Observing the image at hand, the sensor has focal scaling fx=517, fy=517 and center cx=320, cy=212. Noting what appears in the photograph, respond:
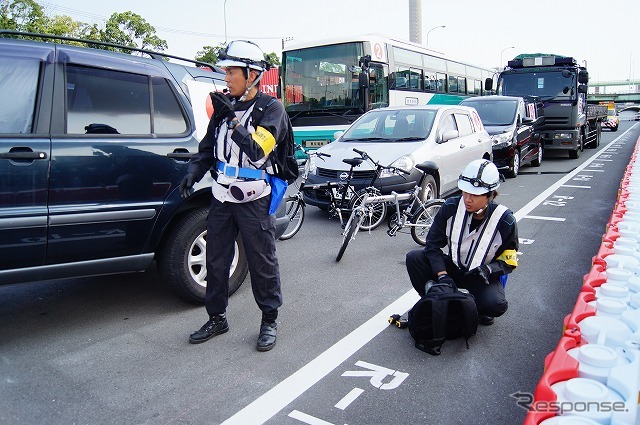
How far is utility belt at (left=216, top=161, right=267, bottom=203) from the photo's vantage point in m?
3.35

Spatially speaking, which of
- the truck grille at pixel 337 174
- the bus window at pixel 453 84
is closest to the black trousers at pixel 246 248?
the truck grille at pixel 337 174

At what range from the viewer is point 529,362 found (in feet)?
10.7

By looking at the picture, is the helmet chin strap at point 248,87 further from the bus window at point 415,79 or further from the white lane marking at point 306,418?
the bus window at point 415,79

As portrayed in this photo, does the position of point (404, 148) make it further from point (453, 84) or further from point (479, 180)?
point (453, 84)

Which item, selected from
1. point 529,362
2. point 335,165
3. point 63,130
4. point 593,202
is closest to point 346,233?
point 335,165

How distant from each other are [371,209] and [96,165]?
350 cm

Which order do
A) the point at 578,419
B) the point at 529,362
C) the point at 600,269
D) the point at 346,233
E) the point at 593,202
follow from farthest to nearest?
the point at 593,202 → the point at 346,233 → the point at 529,362 → the point at 600,269 → the point at 578,419

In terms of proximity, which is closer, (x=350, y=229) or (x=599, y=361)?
(x=599, y=361)

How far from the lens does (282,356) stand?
339 centimetres

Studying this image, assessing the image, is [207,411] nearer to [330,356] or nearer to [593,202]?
[330,356]

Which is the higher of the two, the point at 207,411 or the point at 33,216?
the point at 33,216

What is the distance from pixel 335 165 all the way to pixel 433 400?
4.75 meters

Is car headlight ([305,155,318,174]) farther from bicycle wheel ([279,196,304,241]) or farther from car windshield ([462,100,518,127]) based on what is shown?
car windshield ([462,100,518,127])

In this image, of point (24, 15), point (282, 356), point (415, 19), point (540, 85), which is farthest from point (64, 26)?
point (415, 19)
